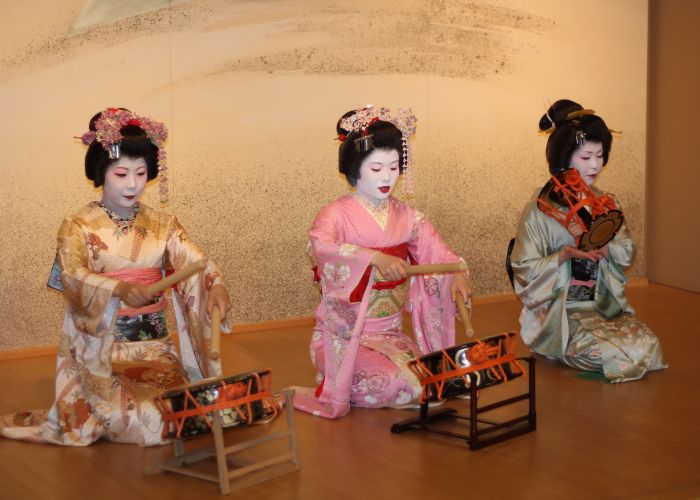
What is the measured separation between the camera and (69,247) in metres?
5.04

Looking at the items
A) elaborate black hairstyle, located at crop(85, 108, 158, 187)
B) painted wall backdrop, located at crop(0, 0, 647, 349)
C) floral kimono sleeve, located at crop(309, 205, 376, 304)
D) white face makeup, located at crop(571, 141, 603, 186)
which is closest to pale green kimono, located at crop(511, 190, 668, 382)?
white face makeup, located at crop(571, 141, 603, 186)

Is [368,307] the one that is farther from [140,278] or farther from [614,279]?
[614,279]

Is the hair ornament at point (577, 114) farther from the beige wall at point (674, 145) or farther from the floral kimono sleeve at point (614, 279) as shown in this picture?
the beige wall at point (674, 145)

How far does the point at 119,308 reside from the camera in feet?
16.8

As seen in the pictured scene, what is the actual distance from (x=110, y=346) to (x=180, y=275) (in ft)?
2.36

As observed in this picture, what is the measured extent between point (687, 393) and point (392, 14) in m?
3.49

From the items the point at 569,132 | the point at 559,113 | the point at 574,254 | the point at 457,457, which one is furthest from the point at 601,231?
the point at 457,457

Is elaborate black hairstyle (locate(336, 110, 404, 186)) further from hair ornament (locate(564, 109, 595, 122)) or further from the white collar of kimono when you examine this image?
hair ornament (locate(564, 109, 595, 122))

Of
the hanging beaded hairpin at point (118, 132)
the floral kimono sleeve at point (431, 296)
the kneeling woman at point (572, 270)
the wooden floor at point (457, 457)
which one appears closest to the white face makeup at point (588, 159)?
the kneeling woman at point (572, 270)

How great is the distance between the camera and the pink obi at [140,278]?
5.15 m

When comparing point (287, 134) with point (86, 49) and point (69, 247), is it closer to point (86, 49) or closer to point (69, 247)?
point (86, 49)

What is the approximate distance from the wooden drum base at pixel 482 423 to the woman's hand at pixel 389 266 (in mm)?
596

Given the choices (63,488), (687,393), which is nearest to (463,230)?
(687,393)

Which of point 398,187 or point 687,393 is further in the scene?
point 398,187
